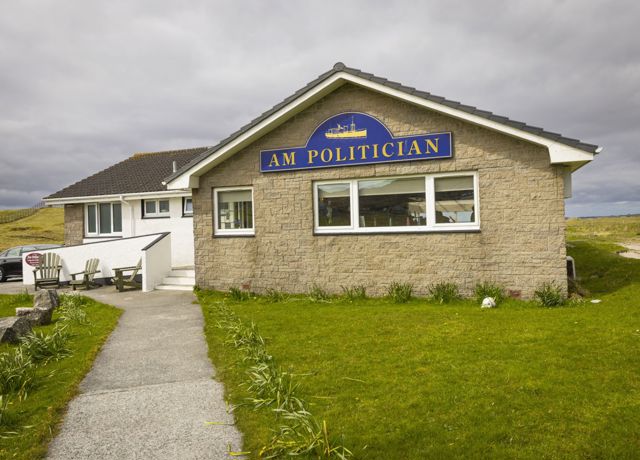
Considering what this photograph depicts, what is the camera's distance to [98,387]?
564 centimetres

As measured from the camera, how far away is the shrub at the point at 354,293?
450 inches

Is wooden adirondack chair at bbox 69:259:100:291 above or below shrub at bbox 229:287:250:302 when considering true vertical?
above

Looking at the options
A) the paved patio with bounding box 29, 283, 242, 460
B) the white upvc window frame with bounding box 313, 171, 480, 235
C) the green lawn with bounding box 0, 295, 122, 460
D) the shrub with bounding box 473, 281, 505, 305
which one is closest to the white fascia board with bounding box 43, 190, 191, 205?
the white upvc window frame with bounding box 313, 171, 480, 235

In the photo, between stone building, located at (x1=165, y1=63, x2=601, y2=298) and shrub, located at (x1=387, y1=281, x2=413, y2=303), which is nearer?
stone building, located at (x1=165, y1=63, x2=601, y2=298)

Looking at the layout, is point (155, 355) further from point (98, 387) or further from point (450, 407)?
point (450, 407)

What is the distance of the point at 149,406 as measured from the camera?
496 centimetres

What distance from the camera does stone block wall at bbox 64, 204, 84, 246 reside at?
21.0m

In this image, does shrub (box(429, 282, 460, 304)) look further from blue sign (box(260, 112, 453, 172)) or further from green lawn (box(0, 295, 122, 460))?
green lawn (box(0, 295, 122, 460))

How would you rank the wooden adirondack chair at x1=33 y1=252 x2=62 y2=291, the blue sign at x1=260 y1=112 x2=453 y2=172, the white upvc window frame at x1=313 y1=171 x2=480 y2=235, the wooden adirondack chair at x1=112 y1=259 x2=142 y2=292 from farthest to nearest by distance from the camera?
the wooden adirondack chair at x1=33 y1=252 x2=62 y2=291, the wooden adirondack chair at x1=112 y1=259 x2=142 y2=292, the blue sign at x1=260 y1=112 x2=453 y2=172, the white upvc window frame at x1=313 y1=171 x2=480 y2=235

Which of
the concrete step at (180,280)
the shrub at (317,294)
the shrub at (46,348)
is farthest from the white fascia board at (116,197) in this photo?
the shrub at (46,348)

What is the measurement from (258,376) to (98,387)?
82.2 inches

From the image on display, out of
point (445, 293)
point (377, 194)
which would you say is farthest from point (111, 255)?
point (445, 293)

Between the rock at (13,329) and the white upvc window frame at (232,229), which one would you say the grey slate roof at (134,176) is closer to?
the white upvc window frame at (232,229)

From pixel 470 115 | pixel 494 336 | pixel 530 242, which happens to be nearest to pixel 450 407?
pixel 494 336
